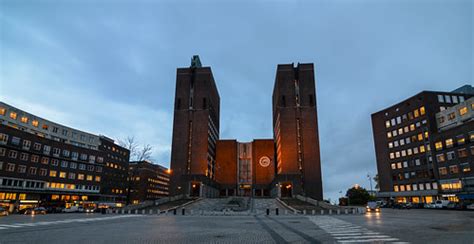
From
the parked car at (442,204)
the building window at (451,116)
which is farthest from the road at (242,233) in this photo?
the building window at (451,116)

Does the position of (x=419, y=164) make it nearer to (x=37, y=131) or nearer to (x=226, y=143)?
(x=226, y=143)

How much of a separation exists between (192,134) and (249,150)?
90.3ft

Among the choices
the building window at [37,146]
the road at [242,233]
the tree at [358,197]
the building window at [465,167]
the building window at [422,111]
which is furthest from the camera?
the tree at [358,197]

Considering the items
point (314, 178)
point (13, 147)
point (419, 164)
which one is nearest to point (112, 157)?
point (13, 147)

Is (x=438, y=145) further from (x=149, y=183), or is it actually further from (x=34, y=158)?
(x=149, y=183)

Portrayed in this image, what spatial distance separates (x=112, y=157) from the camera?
10775 cm

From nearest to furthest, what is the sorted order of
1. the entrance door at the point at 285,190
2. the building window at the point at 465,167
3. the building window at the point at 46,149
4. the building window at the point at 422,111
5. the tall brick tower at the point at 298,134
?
1. the building window at the point at 465,167
2. the building window at the point at 46,149
3. the entrance door at the point at 285,190
4. the building window at the point at 422,111
5. the tall brick tower at the point at 298,134

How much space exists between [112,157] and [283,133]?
6841 cm

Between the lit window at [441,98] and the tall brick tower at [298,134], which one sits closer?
the lit window at [441,98]

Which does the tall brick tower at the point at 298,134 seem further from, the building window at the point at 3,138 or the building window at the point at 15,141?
the building window at the point at 3,138

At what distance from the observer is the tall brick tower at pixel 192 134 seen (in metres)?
85.0

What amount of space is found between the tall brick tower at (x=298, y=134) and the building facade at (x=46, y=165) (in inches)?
2227

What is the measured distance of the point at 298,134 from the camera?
294 ft

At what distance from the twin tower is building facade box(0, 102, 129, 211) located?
25974 millimetres
